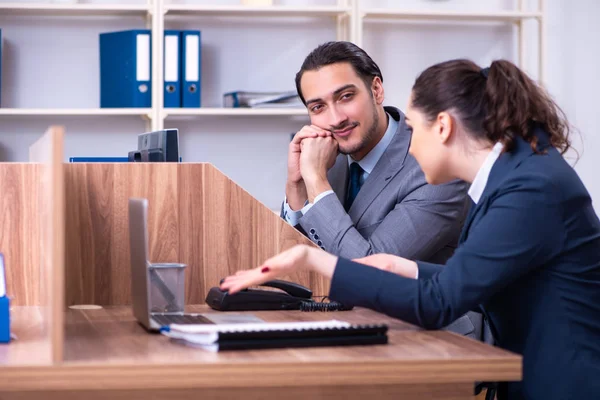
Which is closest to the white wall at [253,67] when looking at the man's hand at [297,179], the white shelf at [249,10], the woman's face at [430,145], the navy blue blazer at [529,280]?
the white shelf at [249,10]

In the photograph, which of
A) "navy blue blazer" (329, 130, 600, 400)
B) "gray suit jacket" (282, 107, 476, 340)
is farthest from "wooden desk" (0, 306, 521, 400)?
"gray suit jacket" (282, 107, 476, 340)

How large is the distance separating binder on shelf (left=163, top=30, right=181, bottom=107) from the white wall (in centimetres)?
27

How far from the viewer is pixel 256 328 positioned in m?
1.23

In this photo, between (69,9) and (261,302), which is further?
(69,9)

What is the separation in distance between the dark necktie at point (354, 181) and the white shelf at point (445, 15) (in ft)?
4.85

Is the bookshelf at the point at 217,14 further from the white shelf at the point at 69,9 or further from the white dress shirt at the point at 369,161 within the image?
the white dress shirt at the point at 369,161

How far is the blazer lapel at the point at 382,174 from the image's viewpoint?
7.22 ft

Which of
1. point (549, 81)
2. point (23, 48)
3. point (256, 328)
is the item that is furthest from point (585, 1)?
point (256, 328)

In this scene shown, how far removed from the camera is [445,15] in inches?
149

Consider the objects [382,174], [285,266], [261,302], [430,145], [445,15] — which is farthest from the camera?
[445,15]

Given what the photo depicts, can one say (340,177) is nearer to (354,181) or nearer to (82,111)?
(354,181)

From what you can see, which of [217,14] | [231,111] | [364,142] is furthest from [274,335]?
[217,14]

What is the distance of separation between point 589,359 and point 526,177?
0.33m

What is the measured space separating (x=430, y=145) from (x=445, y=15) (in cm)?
237
